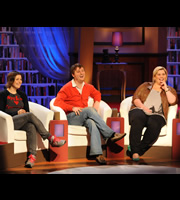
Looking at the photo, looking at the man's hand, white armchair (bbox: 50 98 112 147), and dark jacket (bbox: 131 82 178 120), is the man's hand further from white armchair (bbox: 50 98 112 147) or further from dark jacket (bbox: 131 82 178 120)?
dark jacket (bbox: 131 82 178 120)

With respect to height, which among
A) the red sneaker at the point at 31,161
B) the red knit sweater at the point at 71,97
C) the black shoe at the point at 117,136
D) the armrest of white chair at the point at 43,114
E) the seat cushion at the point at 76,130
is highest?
the red knit sweater at the point at 71,97

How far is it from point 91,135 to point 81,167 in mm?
431

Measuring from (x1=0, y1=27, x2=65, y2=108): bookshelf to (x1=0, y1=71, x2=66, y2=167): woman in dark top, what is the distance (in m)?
3.51

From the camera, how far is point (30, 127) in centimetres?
440

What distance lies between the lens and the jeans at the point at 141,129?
4711mm

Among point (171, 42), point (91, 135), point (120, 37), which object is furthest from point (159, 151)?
point (171, 42)

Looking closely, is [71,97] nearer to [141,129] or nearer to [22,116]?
[22,116]

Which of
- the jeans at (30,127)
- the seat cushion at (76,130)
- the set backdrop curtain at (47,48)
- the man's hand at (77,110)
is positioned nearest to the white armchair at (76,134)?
the seat cushion at (76,130)

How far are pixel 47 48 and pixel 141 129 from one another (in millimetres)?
2983

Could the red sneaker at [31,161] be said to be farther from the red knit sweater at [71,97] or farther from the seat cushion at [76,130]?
the red knit sweater at [71,97]

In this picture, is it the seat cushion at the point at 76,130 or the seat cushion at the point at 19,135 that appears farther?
the seat cushion at the point at 76,130

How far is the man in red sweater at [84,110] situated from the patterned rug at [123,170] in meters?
0.23

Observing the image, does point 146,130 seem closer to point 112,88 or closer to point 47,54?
point 47,54

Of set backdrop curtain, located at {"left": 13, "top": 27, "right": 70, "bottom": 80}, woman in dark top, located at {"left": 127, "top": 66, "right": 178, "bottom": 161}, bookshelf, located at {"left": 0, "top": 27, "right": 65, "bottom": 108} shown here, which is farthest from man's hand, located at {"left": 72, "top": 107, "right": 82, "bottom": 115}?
bookshelf, located at {"left": 0, "top": 27, "right": 65, "bottom": 108}
